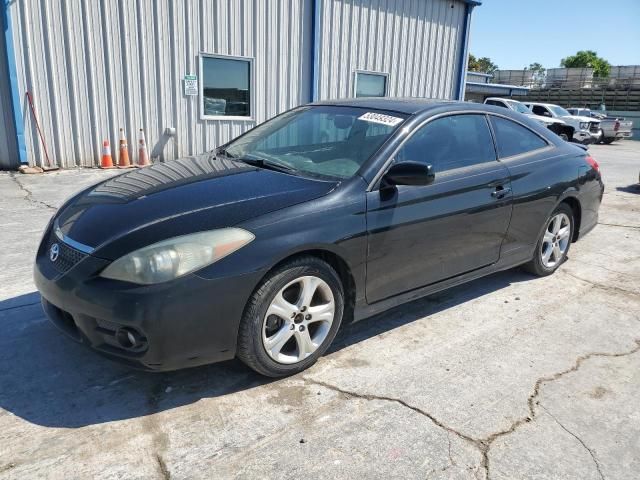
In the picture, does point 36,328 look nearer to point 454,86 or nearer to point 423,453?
point 423,453

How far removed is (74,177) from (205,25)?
380cm

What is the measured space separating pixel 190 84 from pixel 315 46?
3.02 metres

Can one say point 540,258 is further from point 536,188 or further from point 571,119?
point 571,119

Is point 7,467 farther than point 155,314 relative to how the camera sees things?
No

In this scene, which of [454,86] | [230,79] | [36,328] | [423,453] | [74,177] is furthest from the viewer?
[454,86]

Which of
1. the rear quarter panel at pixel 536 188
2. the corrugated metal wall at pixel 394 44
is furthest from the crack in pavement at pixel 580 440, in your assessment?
the corrugated metal wall at pixel 394 44

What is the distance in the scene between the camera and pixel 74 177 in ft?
27.5

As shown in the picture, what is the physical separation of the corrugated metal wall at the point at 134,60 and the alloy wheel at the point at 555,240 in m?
7.36

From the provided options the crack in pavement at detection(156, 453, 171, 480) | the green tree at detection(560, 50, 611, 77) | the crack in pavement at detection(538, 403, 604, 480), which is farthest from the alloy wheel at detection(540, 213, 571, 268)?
the green tree at detection(560, 50, 611, 77)

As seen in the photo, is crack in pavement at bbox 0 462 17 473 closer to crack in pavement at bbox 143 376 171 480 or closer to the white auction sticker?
crack in pavement at bbox 143 376 171 480

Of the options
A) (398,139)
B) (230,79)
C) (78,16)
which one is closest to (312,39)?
(230,79)

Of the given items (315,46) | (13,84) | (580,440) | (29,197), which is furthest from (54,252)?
(315,46)

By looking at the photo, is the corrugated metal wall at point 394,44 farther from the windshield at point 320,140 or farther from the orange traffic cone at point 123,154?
the windshield at point 320,140

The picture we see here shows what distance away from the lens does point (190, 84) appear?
977cm
